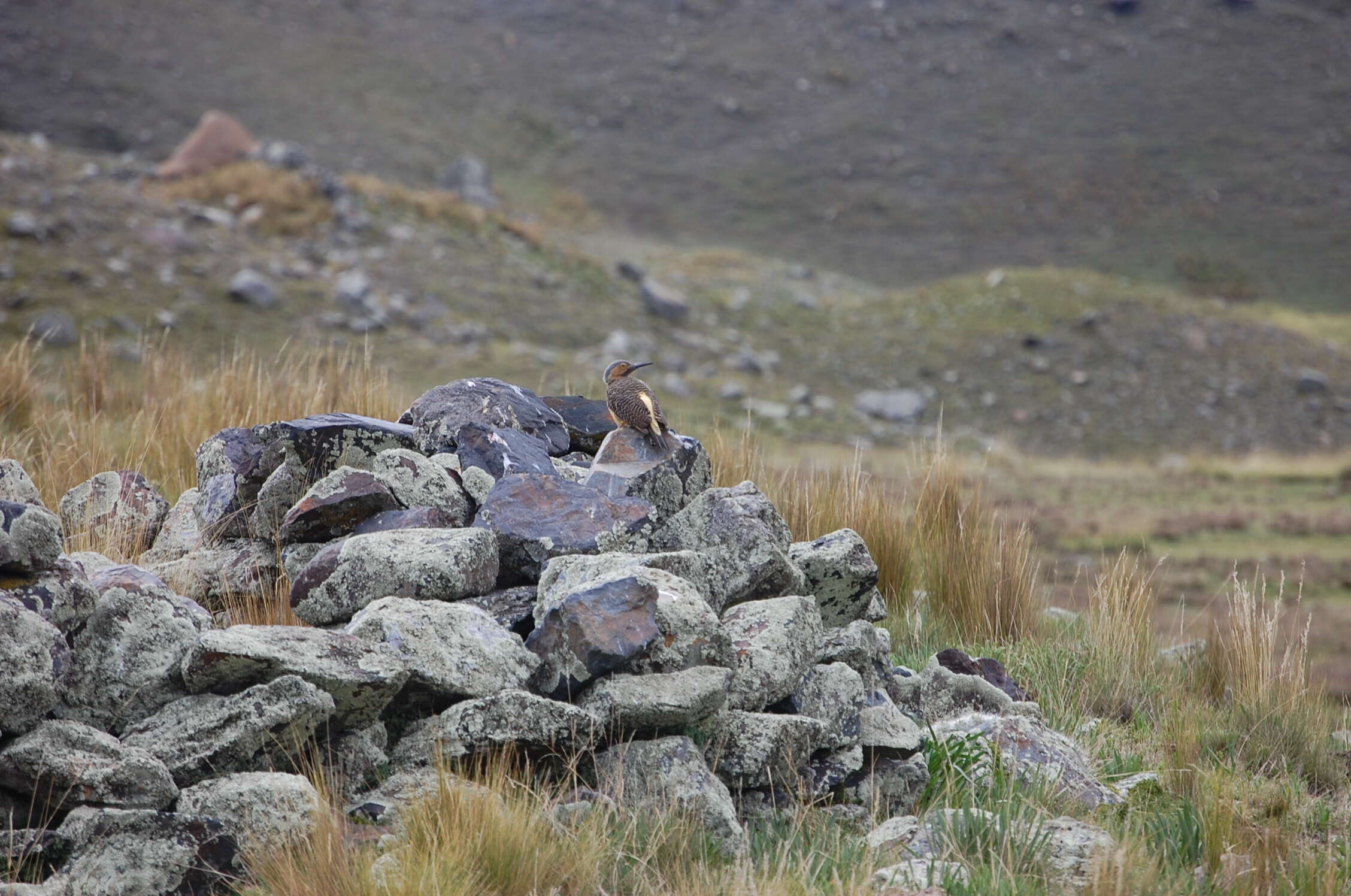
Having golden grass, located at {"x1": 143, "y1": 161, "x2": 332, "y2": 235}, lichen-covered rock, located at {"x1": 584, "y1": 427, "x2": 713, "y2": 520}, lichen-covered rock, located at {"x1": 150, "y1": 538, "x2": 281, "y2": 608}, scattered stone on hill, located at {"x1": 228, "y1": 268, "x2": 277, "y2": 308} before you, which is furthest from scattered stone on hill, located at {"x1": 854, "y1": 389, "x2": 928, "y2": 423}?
lichen-covered rock, located at {"x1": 150, "y1": 538, "x2": 281, "y2": 608}

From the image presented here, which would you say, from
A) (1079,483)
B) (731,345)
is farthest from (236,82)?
(1079,483)

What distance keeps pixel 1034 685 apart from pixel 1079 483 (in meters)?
11.7

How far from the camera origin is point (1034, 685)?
14.6 feet

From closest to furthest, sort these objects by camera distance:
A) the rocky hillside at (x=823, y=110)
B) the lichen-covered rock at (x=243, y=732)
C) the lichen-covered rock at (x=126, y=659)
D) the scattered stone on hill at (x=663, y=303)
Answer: the lichen-covered rock at (x=243, y=732) → the lichen-covered rock at (x=126, y=659) → the scattered stone on hill at (x=663, y=303) → the rocky hillside at (x=823, y=110)

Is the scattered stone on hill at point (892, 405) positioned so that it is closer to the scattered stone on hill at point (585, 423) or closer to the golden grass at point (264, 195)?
the golden grass at point (264, 195)

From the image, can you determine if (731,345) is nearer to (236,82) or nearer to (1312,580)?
(1312,580)

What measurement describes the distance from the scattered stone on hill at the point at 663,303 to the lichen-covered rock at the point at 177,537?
49.4ft

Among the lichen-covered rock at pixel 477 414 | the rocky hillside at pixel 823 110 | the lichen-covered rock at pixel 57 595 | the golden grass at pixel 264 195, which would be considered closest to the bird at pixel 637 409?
the lichen-covered rock at pixel 477 414

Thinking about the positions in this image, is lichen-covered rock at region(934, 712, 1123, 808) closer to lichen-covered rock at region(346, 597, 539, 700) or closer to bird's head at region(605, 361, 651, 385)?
lichen-covered rock at region(346, 597, 539, 700)

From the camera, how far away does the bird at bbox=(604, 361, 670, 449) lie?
13.4 feet

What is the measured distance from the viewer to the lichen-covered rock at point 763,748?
9.93 ft

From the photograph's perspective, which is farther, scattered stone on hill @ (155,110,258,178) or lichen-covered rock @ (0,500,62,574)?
scattered stone on hill @ (155,110,258,178)

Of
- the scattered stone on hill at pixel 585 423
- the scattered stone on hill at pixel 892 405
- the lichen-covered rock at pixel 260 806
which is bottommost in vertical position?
the scattered stone on hill at pixel 892 405

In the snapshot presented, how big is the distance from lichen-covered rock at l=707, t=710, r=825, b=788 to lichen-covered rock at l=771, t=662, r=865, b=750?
139mm
